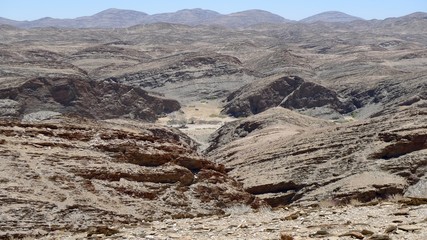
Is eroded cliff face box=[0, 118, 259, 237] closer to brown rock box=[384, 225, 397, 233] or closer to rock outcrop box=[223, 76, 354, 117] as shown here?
brown rock box=[384, 225, 397, 233]

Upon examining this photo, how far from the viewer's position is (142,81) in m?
74.9

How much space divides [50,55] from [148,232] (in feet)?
288

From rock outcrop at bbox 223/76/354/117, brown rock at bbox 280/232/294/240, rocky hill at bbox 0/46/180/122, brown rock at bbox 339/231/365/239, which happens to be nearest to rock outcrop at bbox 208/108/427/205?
brown rock at bbox 339/231/365/239

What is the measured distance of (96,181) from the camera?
15.6m

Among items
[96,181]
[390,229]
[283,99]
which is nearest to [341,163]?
[96,181]

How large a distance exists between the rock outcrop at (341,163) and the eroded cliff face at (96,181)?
379 cm

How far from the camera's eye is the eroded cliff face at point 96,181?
13.7 metres

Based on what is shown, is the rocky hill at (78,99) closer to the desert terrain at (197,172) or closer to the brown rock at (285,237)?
the desert terrain at (197,172)

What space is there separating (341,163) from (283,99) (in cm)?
3672

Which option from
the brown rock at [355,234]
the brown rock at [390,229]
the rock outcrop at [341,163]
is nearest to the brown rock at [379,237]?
the brown rock at [355,234]

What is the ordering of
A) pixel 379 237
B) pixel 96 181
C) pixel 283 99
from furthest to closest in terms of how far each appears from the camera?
pixel 283 99, pixel 96 181, pixel 379 237

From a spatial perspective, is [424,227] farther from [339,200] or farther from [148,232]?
[339,200]

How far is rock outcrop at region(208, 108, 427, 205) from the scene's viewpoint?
20031 mm

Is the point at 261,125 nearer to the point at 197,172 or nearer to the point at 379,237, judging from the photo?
the point at 197,172
